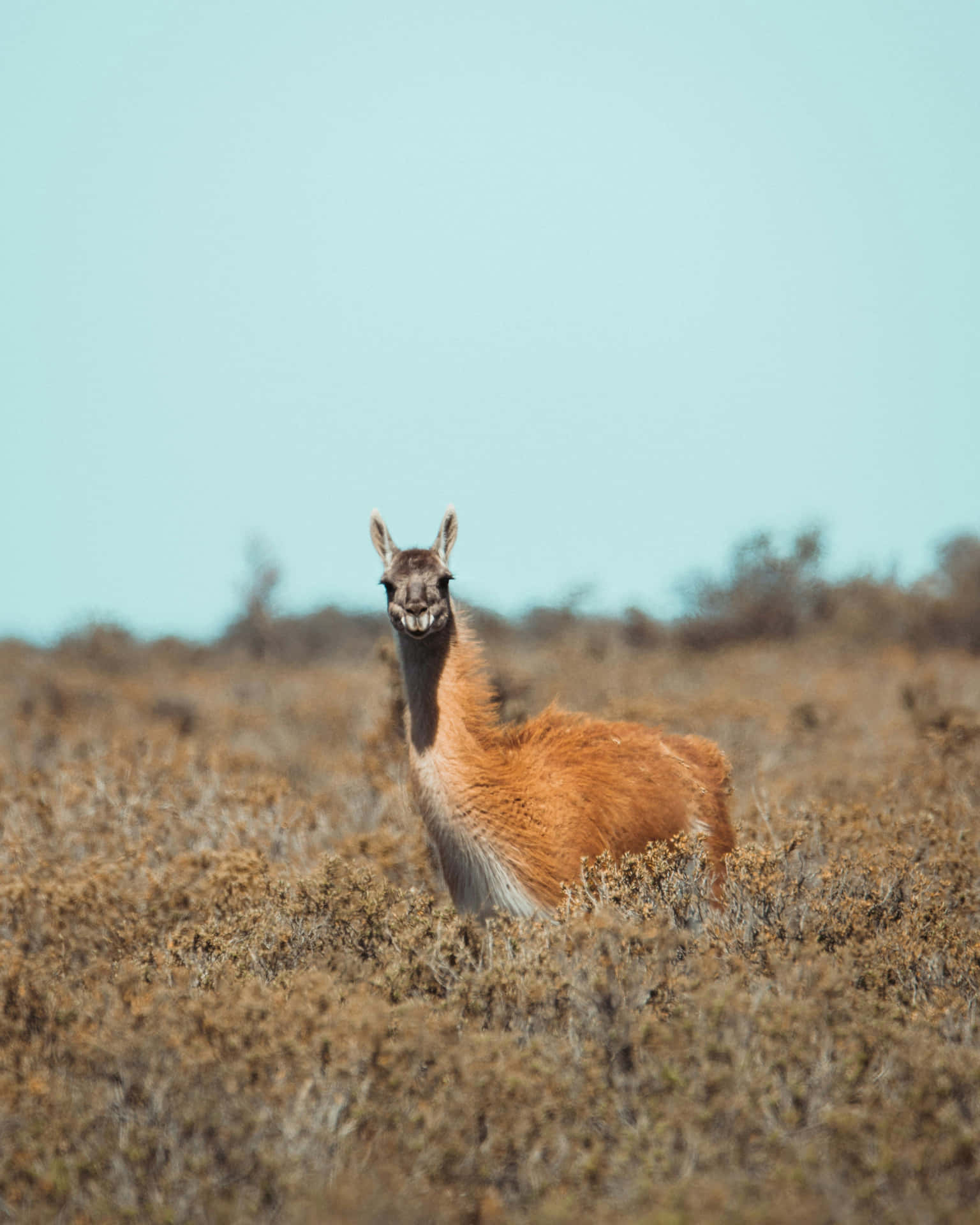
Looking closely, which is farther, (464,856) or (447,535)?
(447,535)

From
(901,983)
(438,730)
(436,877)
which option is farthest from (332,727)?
(901,983)

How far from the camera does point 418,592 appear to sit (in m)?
5.27

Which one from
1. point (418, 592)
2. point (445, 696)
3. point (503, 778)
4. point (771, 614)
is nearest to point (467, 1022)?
point (503, 778)

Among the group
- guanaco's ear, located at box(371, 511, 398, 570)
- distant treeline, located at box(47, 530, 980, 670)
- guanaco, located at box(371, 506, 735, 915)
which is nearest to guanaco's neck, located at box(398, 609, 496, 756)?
guanaco, located at box(371, 506, 735, 915)

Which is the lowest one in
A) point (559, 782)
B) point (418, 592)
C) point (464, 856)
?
point (464, 856)

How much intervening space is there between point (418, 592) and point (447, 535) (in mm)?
585

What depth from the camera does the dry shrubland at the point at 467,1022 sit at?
3.16 m

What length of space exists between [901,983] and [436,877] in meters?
2.95

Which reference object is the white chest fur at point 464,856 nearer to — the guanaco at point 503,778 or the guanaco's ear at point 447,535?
the guanaco at point 503,778

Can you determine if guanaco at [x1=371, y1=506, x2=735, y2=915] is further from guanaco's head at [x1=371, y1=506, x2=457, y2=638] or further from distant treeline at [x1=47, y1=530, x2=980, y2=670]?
distant treeline at [x1=47, y1=530, x2=980, y2=670]

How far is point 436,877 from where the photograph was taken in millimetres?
6727

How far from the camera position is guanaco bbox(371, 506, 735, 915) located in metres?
5.09

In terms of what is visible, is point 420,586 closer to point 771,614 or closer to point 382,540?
point 382,540

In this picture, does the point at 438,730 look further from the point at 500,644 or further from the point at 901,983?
the point at 500,644
